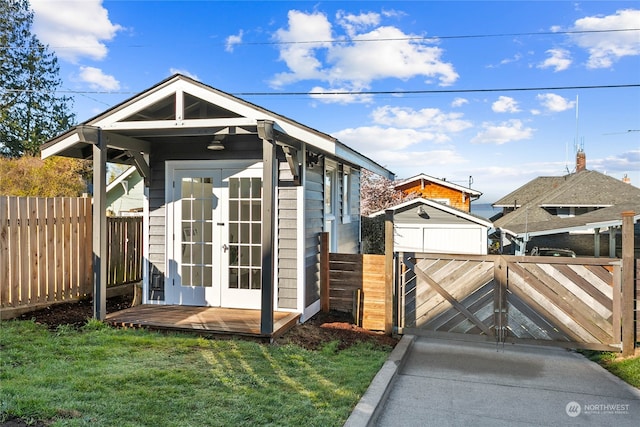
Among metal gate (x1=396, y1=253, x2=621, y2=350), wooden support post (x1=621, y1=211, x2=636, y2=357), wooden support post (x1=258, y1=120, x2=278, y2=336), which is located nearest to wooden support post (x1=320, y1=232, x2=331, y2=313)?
metal gate (x1=396, y1=253, x2=621, y2=350)

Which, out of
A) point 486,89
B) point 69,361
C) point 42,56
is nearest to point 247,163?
point 69,361

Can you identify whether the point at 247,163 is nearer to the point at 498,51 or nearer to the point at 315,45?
the point at 315,45

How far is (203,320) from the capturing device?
5.53 metres

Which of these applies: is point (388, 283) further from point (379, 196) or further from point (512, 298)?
point (379, 196)

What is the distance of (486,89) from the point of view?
10477mm

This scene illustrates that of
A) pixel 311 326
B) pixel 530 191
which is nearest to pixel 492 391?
pixel 311 326

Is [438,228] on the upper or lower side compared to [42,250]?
upper

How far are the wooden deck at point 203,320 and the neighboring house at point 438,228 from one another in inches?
363

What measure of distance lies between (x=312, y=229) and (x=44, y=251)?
12.4 ft

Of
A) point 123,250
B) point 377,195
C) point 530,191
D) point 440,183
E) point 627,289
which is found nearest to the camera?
point 627,289

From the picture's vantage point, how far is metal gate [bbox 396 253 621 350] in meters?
5.16

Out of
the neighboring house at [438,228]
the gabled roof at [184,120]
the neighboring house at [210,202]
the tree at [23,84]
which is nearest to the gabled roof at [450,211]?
the neighboring house at [438,228]

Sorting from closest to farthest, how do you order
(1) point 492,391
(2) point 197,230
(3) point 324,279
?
(1) point 492,391
(2) point 197,230
(3) point 324,279

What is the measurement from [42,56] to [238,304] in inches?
940
